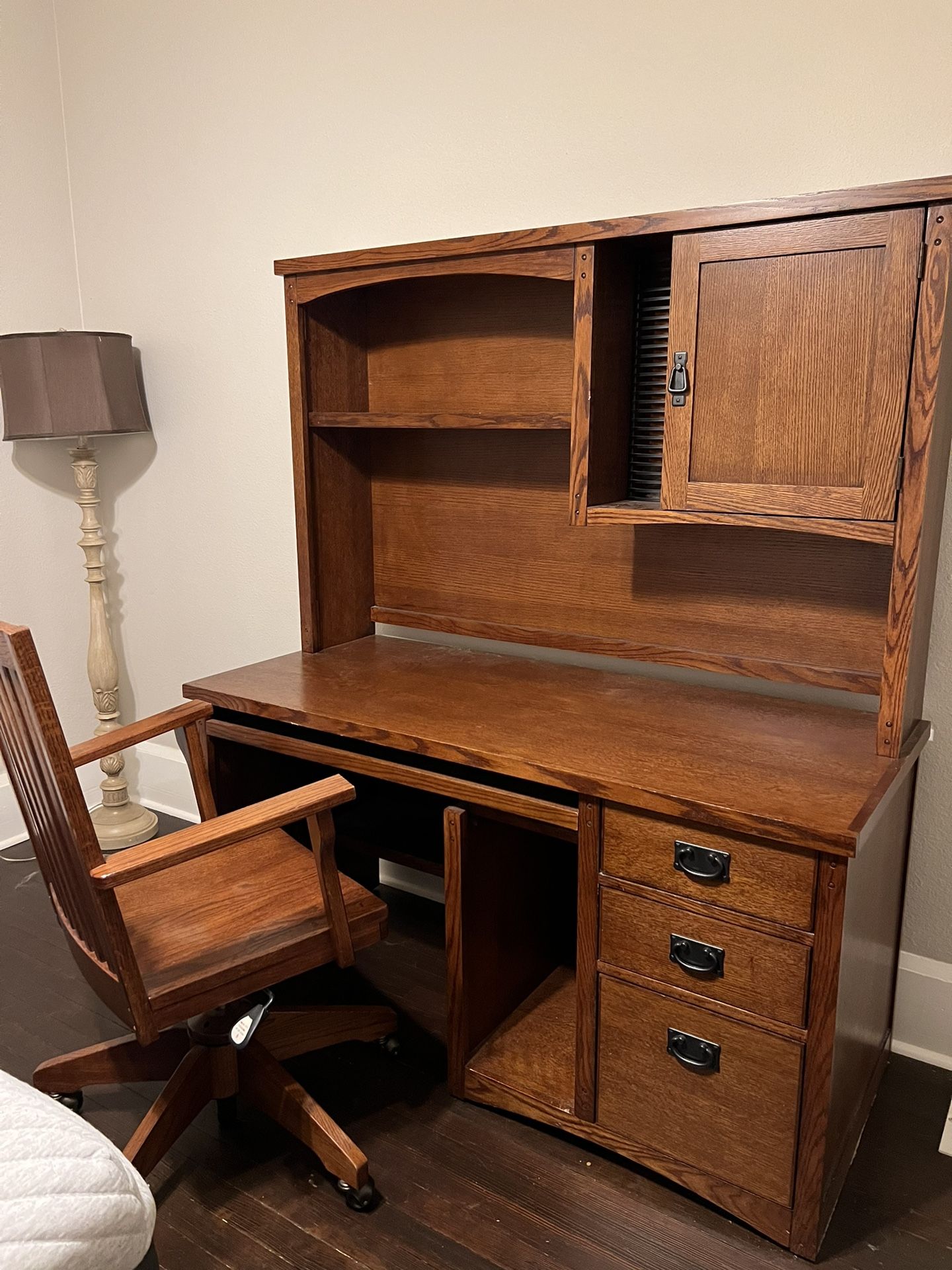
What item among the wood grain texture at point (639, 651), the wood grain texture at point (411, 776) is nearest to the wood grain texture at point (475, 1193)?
the wood grain texture at point (411, 776)

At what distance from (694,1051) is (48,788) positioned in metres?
1.04

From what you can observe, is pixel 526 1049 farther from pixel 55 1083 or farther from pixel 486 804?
pixel 55 1083

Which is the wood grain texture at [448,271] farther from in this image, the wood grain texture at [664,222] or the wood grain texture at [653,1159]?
the wood grain texture at [653,1159]

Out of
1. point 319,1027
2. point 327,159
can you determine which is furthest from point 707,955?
point 327,159

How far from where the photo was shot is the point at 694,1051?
57.0 inches

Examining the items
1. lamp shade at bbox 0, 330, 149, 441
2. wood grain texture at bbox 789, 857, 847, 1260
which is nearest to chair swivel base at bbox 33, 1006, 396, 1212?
wood grain texture at bbox 789, 857, 847, 1260

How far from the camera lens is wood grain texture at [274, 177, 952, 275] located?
1345 mm

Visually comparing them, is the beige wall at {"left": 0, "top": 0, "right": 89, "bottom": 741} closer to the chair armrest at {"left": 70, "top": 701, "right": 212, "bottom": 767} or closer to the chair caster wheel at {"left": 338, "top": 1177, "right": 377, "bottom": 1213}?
the chair armrest at {"left": 70, "top": 701, "right": 212, "bottom": 767}

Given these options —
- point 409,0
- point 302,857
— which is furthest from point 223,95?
point 302,857

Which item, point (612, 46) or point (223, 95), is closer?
point (612, 46)

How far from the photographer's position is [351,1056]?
6.16ft

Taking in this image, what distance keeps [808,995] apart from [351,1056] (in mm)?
963

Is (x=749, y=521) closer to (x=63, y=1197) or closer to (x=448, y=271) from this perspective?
(x=448, y=271)

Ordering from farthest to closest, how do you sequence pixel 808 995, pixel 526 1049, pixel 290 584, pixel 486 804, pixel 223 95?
pixel 290 584, pixel 223 95, pixel 526 1049, pixel 486 804, pixel 808 995
